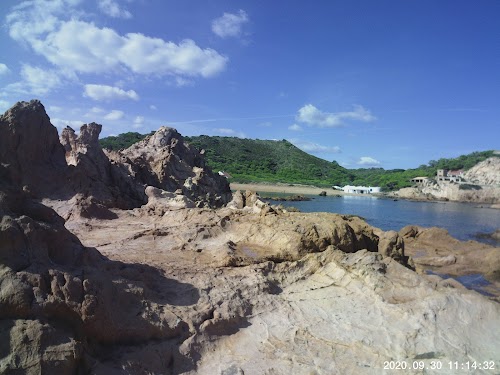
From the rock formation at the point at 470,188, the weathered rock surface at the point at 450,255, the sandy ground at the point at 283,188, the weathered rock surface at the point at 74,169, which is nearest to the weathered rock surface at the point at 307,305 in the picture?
the weathered rock surface at the point at 74,169

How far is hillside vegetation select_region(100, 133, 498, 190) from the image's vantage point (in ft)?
355

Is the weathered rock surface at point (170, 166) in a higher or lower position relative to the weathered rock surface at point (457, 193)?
higher

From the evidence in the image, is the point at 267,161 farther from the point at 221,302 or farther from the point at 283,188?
the point at 221,302

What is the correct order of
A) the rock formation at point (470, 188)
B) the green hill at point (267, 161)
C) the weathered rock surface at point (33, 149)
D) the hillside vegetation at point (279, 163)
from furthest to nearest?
the green hill at point (267, 161)
the hillside vegetation at point (279, 163)
the rock formation at point (470, 188)
the weathered rock surface at point (33, 149)

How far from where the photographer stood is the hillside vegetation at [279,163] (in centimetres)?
10812

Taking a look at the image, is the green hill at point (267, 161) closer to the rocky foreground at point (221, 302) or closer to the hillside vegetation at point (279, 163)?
the hillside vegetation at point (279, 163)

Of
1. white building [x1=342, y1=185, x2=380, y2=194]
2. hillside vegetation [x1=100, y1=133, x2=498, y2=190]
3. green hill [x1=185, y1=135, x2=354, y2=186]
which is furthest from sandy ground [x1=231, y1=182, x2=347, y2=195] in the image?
white building [x1=342, y1=185, x2=380, y2=194]

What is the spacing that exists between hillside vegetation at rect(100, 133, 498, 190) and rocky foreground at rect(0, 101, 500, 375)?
83.9 meters

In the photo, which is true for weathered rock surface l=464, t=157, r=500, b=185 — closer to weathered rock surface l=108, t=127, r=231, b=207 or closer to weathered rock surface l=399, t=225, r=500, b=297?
weathered rock surface l=399, t=225, r=500, b=297

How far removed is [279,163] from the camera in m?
141

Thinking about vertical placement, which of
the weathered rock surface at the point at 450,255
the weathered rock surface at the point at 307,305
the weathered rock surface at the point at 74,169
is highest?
the weathered rock surface at the point at 74,169

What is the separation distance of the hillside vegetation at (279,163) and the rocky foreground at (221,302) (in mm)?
83881

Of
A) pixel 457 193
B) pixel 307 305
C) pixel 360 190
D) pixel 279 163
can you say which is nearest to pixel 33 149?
pixel 307 305

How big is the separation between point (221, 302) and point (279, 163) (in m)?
135
